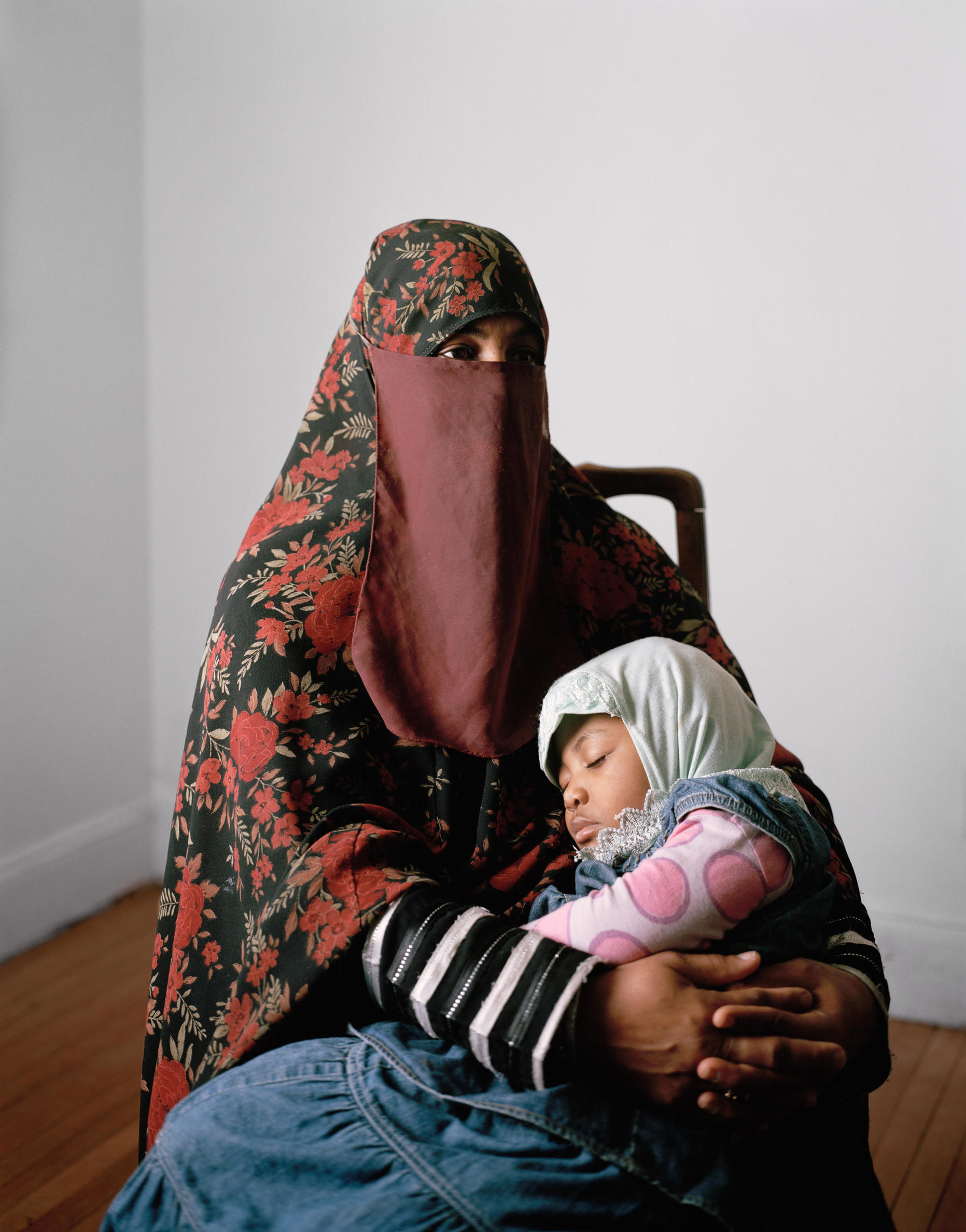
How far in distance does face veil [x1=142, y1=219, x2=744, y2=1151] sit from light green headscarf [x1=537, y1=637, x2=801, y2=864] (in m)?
0.13

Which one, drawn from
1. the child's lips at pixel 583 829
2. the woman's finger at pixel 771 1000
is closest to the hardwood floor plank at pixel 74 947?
the child's lips at pixel 583 829

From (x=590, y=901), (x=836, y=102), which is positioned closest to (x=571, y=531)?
(x=590, y=901)

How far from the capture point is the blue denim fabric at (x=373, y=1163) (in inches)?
33.0

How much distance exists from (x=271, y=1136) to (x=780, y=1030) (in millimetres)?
466

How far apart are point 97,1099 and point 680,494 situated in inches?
59.8

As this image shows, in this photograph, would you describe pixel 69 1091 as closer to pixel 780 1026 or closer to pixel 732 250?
pixel 780 1026

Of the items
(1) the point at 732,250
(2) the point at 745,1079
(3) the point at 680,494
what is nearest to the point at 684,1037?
(2) the point at 745,1079

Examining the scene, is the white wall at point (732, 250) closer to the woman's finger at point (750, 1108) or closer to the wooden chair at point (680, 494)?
the wooden chair at point (680, 494)

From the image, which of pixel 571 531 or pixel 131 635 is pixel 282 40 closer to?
pixel 131 635

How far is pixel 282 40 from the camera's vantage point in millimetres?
2545

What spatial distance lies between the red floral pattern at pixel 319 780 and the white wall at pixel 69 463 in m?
1.26

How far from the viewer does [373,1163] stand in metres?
0.88

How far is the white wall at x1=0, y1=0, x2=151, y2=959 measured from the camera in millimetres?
2338

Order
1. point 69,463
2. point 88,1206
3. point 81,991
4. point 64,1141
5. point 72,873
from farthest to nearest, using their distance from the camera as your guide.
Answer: point 72,873
point 69,463
point 81,991
point 64,1141
point 88,1206
